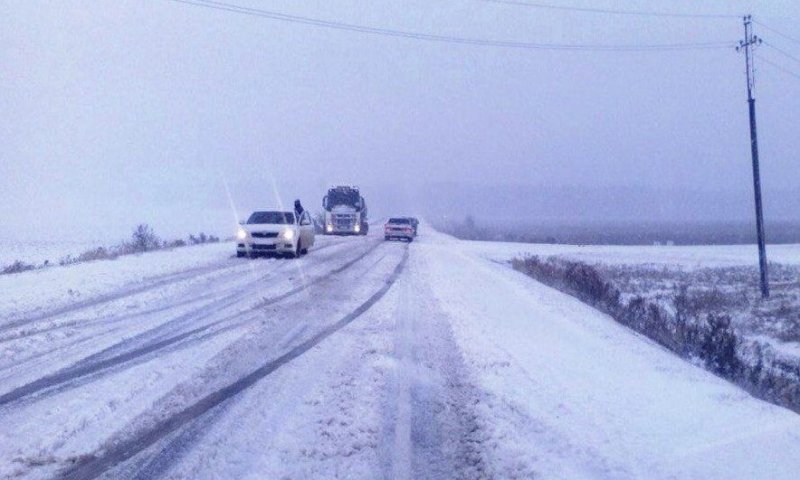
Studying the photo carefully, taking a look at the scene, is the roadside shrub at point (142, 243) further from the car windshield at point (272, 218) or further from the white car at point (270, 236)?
the white car at point (270, 236)

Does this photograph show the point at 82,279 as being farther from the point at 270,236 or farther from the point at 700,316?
the point at 700,316

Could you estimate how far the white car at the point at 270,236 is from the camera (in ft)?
89.3

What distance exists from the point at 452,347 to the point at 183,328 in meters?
4.42

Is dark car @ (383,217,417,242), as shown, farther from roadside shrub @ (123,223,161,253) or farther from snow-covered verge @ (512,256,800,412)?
snow-covered verge @ (512,256,800,412)

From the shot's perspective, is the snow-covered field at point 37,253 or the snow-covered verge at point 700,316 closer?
the snow-covered verge at point 700,316

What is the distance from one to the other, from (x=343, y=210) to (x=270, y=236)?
27.8 m

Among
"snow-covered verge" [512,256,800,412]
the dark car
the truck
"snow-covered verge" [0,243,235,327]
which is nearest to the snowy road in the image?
"snow-covered verge" [0,243,235,327]

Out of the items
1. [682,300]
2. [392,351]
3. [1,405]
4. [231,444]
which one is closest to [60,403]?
[1,405]

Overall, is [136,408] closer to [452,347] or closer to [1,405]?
[1,405]

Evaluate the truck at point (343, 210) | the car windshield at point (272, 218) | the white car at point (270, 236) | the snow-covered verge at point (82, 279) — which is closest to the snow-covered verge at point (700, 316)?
the white car at point (270, 236)

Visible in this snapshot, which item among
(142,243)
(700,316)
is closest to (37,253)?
(142,243)

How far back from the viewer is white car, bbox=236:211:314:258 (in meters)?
27.2

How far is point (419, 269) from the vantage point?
25578 millimetres

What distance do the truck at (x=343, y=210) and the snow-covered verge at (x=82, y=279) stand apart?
26127 millimetres
